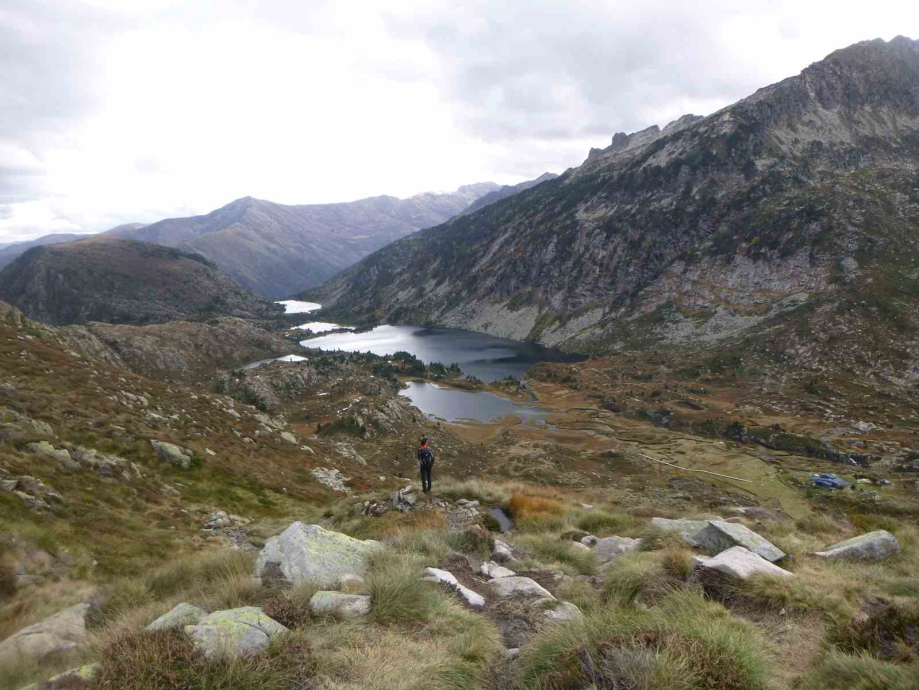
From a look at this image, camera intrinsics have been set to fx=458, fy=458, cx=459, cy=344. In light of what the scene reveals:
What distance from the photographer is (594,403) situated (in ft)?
352

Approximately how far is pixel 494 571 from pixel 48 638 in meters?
7.40

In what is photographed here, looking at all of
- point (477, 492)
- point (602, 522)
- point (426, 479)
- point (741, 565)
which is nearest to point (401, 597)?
point (741, 565)

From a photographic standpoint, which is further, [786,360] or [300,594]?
[786,360]

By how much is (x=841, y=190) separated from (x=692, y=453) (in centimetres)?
13172

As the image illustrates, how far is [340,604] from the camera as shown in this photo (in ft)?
21.7

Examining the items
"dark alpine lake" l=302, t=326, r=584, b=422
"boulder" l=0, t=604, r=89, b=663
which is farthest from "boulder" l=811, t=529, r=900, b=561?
"dark alpine lake" l=302, t=326, r=584, b=422

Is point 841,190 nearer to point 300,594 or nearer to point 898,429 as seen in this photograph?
point 898,429

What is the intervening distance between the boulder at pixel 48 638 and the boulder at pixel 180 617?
133cm

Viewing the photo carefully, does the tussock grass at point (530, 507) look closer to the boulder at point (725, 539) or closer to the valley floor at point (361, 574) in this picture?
the valley floor at point (361, 574)

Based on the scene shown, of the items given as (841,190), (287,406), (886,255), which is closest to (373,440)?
(287,406)

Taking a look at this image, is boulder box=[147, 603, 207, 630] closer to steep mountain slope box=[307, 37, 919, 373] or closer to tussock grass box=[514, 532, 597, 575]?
tussock grass box=[514, 532, 597, 575]

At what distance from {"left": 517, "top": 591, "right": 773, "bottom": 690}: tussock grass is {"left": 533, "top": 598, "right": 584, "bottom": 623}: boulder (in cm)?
112

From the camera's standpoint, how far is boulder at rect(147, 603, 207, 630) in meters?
5.77

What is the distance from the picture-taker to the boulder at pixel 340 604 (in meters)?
6.45
